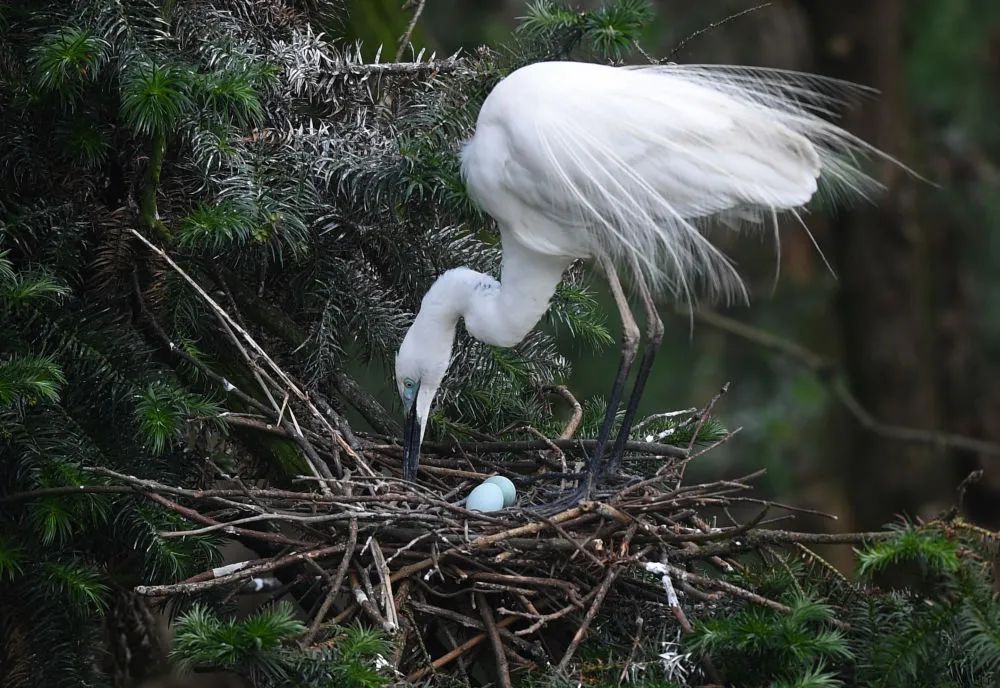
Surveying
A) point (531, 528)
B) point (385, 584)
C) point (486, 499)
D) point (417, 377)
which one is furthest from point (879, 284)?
point (385, 584)

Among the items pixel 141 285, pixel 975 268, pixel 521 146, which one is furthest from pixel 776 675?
pixel 975 268

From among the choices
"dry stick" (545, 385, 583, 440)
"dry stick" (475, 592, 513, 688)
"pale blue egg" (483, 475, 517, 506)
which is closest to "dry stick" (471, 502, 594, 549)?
"dry stick" (475, 592, 513, 688)

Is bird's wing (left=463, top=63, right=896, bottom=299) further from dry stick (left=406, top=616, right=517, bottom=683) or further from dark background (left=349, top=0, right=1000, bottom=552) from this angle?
dark background (left=349, top=0, right=1000, bottom=552)

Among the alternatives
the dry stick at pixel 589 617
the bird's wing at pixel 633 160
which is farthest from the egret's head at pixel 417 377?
the dry stick at pixel 589 617

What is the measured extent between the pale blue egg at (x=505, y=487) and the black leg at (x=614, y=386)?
6.6 inches

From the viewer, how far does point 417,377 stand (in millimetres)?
2797

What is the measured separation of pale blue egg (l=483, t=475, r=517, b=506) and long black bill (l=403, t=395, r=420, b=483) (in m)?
0.20

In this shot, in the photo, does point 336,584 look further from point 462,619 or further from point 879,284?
point 879,284

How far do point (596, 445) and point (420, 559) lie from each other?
0.78 m

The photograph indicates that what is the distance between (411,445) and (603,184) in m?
0.79

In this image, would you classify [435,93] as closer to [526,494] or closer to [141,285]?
[141,285]

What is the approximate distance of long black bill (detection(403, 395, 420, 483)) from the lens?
275 cm

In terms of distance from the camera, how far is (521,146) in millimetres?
2545

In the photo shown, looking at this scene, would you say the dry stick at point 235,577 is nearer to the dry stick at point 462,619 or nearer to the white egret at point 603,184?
the dry stick at point 462,619
